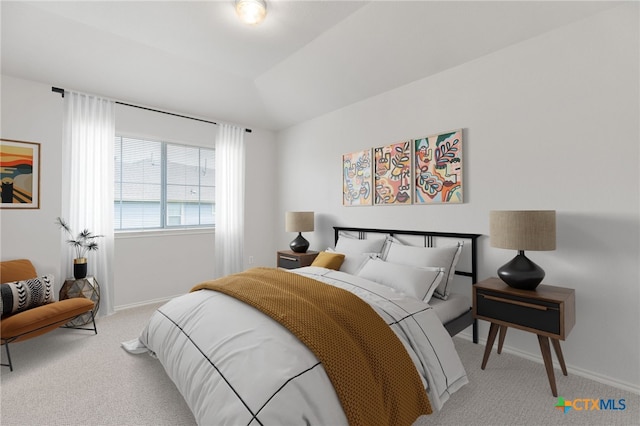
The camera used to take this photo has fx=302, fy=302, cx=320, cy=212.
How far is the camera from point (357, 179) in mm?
4004

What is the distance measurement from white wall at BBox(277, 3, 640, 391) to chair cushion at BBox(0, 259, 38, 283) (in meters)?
4.13

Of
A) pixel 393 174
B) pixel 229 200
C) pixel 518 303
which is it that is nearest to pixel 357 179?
pixel 393 174

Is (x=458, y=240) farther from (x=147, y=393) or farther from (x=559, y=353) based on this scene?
(x=147, y=393)

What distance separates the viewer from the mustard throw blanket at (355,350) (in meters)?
1.43

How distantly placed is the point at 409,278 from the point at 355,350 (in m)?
1.22

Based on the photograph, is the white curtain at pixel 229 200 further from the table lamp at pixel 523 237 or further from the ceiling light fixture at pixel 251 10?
the table lamp at pixel 523 237

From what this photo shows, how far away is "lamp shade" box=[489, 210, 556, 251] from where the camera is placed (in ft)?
7.20

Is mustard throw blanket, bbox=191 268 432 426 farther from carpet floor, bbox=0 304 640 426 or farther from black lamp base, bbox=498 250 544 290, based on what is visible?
black lamp base, bbox=498 250 544 290

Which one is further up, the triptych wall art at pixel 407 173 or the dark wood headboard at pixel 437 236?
the triptych wall art at pixel 407 173

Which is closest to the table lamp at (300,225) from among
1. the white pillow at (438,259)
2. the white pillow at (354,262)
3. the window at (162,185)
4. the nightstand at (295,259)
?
the nightstand at (295,259)

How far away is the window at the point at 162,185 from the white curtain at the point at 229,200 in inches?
9.4

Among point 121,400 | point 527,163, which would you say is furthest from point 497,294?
point 121,400

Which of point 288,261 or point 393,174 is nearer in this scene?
point 393,174

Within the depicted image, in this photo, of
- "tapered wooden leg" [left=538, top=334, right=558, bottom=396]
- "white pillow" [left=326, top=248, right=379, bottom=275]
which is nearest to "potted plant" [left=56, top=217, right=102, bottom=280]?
"white pillow" [left=326, top=248, right=379, bottom=275]
